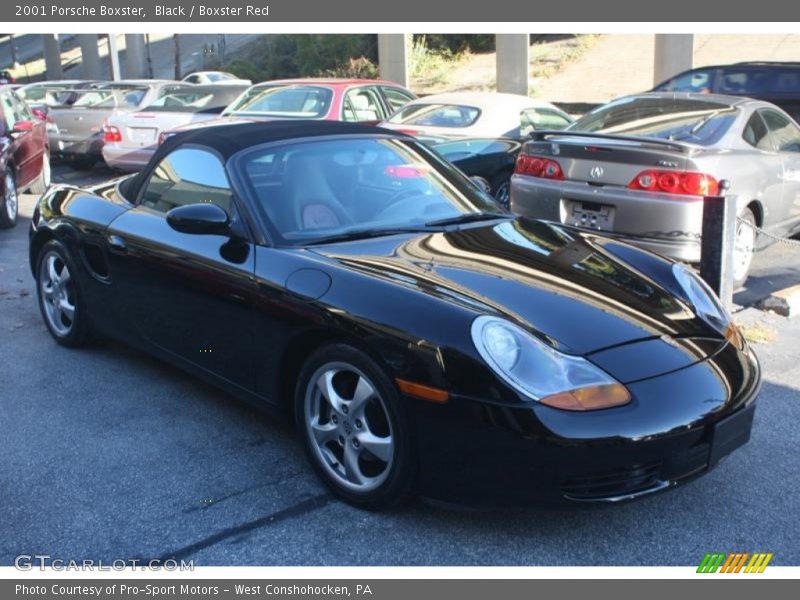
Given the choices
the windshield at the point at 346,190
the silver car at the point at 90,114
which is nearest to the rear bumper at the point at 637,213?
the windshield at the point at 346,190

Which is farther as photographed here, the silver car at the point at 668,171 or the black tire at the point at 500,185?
the black tire at the point at 500,185

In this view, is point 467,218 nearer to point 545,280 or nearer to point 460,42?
point 545,280

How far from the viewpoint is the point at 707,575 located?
2969mm

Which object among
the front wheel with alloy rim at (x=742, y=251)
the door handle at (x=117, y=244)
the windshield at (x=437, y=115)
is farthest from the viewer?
the windshield at (x=437, y=115)

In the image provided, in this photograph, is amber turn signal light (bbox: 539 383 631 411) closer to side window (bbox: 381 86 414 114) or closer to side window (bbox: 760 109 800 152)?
side window (bbox: 760 109 800 152)

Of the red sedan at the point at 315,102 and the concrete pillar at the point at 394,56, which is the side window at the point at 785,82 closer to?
the red sedan at the point at 315,102

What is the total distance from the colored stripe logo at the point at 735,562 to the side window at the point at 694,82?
10456mm

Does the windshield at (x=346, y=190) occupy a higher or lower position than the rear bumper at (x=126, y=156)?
higher

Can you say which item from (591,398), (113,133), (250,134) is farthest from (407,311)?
(113,133)

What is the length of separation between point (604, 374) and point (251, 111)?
878 cm

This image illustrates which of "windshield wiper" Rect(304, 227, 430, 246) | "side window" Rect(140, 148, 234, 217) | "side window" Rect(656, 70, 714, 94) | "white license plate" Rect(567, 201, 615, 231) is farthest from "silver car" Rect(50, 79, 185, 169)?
"windshield wiper" Rect(304, 227, 430, 246)

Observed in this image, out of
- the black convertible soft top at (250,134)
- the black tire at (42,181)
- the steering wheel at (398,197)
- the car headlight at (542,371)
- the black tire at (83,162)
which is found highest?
the black convertible soft top at (250,134)

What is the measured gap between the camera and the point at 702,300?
3.83 m

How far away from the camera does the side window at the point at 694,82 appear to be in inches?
491
